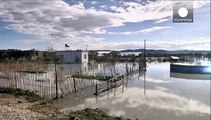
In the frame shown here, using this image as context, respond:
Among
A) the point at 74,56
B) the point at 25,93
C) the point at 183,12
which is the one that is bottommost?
the point at 25,93

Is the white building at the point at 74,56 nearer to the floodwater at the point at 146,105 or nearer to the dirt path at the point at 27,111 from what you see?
the floodwater at the point at 146,105

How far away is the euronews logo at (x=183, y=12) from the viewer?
6094 millimetres

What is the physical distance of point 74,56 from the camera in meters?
32.7

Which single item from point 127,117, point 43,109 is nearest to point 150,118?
point 127,117

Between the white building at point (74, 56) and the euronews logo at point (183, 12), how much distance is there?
25451 mm

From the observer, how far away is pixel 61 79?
13.2m

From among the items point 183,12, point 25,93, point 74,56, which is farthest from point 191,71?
point 183,12

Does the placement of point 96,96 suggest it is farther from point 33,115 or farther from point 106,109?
point 33,115

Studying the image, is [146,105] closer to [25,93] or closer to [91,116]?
[91,116]

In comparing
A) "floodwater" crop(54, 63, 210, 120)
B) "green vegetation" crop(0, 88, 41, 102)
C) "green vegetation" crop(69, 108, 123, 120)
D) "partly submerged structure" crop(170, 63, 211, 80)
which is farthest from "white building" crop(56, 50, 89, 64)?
"green vegetation" crop(69, 108, 123, 120)

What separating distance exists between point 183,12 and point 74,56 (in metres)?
27.0

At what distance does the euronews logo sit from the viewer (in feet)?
20.0

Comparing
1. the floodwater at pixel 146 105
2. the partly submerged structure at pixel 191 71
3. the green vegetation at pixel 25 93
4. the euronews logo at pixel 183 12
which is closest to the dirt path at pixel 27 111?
the green vegetation at pixel 25 93

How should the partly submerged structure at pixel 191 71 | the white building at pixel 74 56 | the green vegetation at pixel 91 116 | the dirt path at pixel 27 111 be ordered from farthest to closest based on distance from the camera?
the white building at pixel 74 56
the partly submerged structure at pixel 191 71
the green vegetation at pixel 91 116
the dirt path at pixel 27 111
